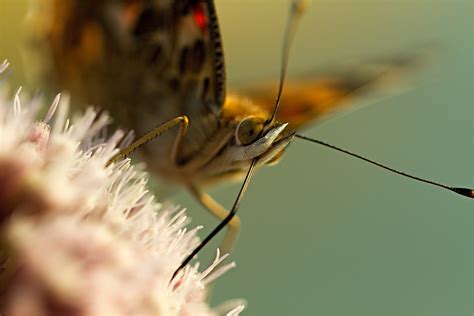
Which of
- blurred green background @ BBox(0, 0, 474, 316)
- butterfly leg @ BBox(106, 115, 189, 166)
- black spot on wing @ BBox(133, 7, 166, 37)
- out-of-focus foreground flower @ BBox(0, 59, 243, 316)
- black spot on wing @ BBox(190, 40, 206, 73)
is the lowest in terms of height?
out-of-focus foreground flower @ BBox(0, 59, 243, 316)

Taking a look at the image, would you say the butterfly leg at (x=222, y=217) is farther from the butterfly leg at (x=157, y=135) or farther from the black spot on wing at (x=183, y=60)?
the black spot on wing at (x=183, y=60)

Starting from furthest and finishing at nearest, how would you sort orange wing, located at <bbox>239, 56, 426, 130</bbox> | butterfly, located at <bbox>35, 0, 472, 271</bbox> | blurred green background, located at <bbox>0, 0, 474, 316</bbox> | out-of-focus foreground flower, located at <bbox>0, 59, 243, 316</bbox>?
blurred green background, located at <bbox>0, 0, 474, 316</bbox> → orange wing, located at <bbox>239, 56, 426, 130</bbox> → butterfly, located at <bbox>35, 0, 472, 271</bbox> → out-of-focus foreground flower, located at <bbox>0, 59, 243, 316</bbox>

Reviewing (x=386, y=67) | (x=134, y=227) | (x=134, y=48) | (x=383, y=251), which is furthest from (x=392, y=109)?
(x=134, y=227)

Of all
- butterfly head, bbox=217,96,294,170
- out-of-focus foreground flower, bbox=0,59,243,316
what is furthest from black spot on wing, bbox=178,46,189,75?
out-of-focus foreground flower, bbox=0,59,243,316

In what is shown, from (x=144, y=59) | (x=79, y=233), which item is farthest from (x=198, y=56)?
(x=79, y=233)

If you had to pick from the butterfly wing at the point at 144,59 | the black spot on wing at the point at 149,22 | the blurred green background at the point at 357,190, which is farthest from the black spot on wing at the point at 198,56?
the blurred green background at the point at 357,190

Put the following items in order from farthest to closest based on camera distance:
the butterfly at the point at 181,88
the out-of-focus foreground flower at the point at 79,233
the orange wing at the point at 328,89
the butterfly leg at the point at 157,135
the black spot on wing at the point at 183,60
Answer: the orange wing at the point at 328,89 → the black spot on wing at the point at 183,60 → the butterfly at the point at 181,88 → the butterfly leg at the point at 157,135 → the out-of-focus foreground flower at the point at 79,233

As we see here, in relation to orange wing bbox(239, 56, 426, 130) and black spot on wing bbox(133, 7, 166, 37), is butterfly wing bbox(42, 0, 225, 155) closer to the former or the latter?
black spot on wing bbox(133, 7, 166, 37)
